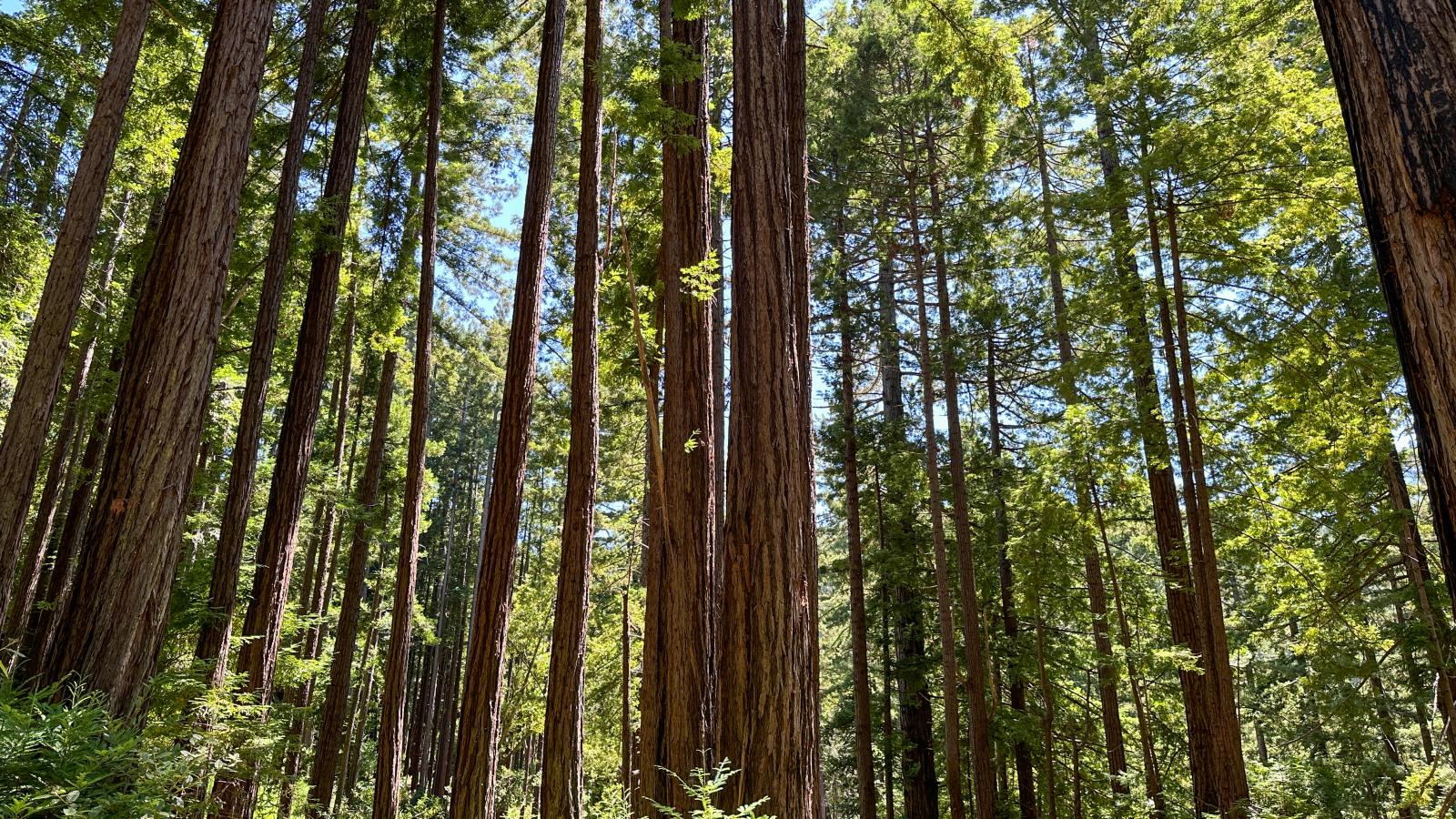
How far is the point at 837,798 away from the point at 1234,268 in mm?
32507

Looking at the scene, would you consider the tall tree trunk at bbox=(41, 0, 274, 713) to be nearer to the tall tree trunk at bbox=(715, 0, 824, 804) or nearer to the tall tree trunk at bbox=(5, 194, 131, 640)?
the tall tree trunk at bbox=(715, 0, 824, 804)

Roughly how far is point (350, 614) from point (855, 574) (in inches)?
345

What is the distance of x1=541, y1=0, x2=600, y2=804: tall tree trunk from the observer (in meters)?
6.05

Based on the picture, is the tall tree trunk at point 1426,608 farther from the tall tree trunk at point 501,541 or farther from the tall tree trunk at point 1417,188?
the tall tree trunk at point 501,541

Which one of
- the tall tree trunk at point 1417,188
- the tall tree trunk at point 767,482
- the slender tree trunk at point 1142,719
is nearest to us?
the tall tree trunk at point 1417,188

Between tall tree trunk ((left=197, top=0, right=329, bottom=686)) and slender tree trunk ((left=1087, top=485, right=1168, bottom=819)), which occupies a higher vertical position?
tall tree trunk ((left=197, top=0, right=329, bottom=686))

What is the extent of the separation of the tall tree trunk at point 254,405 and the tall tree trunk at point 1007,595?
11.0 m

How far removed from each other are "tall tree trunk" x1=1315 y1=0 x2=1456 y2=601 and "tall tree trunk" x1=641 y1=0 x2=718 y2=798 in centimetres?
390

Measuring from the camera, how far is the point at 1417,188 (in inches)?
80.0

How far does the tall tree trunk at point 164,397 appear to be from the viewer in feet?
14.1

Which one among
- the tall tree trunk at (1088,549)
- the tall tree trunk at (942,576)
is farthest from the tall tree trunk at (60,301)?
the tall tree trunk at (942,576)

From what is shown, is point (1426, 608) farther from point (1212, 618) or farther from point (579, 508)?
point (579, 508)

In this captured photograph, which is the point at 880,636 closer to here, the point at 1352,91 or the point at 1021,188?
the point at 1021,188

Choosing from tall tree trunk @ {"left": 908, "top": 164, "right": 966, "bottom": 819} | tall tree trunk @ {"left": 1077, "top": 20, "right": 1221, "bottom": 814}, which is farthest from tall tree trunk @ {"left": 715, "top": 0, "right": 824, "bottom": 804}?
tall tree trunk @ {"left": 908, "top": 164, "right": 966, "bottom": 819}
